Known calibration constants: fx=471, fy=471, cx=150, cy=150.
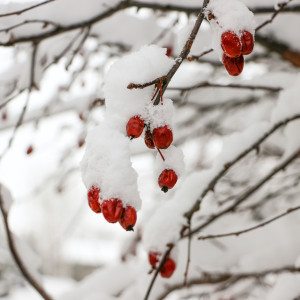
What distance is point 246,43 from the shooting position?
3.05 ft

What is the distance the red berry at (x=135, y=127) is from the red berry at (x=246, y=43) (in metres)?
0.25

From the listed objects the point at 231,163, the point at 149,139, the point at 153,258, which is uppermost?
the point at 149,139

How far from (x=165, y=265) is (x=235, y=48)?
0.90 meters

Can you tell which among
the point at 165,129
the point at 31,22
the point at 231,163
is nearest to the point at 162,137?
the point at 165,129

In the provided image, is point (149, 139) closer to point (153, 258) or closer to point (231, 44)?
point (231, 44)

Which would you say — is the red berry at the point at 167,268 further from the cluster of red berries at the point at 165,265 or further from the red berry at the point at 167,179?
the red berry at the point at 167,179

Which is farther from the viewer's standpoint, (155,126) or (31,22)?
(31,22)

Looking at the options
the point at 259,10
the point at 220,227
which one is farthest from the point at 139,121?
the point at 220,227

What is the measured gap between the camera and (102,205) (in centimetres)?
87

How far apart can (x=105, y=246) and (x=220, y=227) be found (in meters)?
24.2

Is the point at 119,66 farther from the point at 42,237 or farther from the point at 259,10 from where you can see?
the point at 42,237

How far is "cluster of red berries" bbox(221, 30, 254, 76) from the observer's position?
2.98ft

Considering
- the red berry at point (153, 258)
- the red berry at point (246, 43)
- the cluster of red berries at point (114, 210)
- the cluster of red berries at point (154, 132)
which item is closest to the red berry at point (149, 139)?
the cluster of red berries at point (154, 132)

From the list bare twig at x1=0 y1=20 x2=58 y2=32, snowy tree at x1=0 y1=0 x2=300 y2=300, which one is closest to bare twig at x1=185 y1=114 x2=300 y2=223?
snowy tree at x1=0 y1=0 x2=300 y2=300
